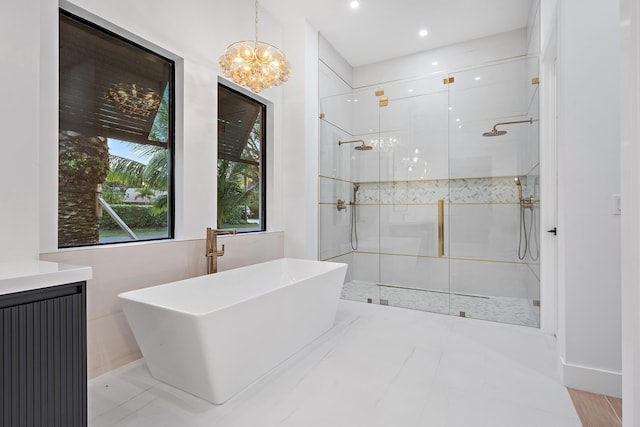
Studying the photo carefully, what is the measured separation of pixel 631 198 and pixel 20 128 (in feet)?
8.60

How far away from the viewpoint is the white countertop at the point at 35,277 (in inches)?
41.4

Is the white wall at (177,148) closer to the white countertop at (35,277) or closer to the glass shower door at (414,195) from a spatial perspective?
the white countertop at (35,277)

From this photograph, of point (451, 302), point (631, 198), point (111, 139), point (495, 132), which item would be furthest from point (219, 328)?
point (495, 132)

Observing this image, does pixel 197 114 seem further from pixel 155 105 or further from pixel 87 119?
pixel 87 119

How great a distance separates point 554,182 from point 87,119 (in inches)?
137

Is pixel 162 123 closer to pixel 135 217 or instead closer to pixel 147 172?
pixel 147 172

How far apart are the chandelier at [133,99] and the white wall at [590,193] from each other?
2816mm

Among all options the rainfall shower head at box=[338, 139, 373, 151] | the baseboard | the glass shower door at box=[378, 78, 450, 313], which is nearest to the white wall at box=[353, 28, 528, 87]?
the glass shower door at box=[378, 78, 450, 313]

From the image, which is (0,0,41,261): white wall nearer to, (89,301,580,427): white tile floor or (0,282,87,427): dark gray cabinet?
(0,282,87,427): dark gray cabinet

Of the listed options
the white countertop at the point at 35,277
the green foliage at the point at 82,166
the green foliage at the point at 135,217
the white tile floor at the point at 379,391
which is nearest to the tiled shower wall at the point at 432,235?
the white tile floor at the point at 379,391

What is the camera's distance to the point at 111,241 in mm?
2244

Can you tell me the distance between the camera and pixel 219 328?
5.37 feet

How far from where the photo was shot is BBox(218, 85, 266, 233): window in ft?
Answer: 10.3

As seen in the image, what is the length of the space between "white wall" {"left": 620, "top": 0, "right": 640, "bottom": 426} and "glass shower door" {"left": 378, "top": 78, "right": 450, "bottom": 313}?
241 centimetres
